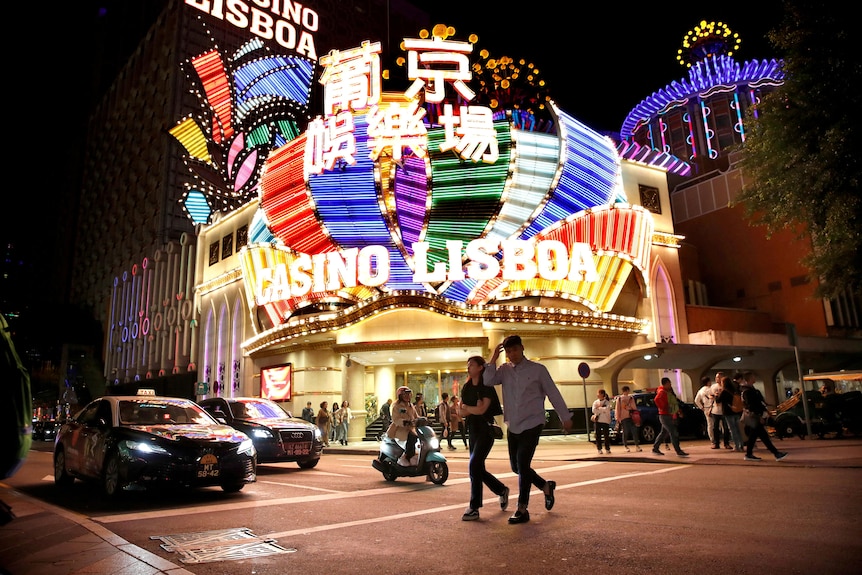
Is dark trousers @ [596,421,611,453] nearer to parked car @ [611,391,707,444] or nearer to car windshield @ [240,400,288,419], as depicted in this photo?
parked car @ [611,391,707,444]

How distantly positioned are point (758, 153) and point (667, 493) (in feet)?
31.0

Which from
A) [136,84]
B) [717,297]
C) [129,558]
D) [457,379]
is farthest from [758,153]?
[136,84]

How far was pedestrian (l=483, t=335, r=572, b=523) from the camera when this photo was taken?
6387 millimetres

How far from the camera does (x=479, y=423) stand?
7.02 metres

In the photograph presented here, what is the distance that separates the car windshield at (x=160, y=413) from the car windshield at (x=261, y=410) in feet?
12.8

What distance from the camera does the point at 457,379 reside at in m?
29.2

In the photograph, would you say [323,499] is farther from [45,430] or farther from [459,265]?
[45,430]

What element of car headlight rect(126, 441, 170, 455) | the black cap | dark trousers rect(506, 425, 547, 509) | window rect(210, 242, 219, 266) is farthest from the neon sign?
dark trousers rect(506, 425, 547, 509)

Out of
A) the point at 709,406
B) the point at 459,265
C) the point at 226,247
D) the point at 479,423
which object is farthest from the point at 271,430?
the point at 226,247

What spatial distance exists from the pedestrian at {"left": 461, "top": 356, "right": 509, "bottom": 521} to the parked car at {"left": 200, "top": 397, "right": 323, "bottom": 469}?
7.46 m

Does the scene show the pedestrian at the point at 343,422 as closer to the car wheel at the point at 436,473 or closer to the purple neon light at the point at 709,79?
the car wheel at the point at 436,473

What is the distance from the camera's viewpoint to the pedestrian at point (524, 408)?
21.0ft

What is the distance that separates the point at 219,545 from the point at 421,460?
16.6 feet

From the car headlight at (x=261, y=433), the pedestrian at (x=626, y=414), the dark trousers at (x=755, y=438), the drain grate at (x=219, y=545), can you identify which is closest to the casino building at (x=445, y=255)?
the pedestrian at (x=626, y=414)
